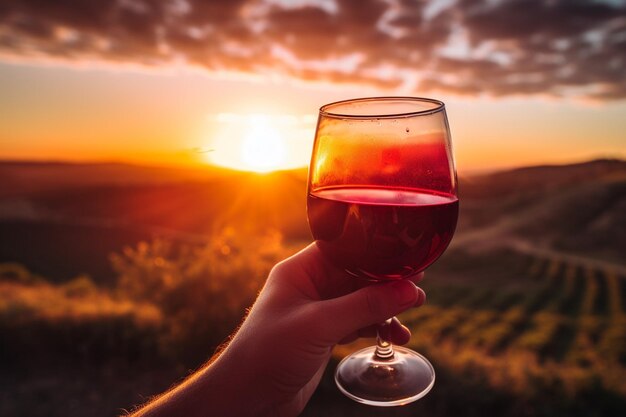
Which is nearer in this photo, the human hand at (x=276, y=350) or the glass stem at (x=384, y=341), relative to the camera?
the human hand at (x=276, y=350)

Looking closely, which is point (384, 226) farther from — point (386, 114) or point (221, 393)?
point (221, 393)

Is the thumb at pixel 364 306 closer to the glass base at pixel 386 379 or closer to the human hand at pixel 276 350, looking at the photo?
the human hand at pixel 276 350

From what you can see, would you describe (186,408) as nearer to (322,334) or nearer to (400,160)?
(322,334)

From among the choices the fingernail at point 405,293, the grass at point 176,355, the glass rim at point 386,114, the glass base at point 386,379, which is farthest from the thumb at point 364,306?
the grass at point 176,355

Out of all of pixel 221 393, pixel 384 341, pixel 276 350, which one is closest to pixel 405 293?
pixel 384 341

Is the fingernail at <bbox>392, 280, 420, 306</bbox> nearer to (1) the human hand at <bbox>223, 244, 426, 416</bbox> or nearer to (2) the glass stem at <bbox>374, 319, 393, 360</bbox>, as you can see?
(1) the human hand at <bbox>223, 244, 426, 416</bbox>

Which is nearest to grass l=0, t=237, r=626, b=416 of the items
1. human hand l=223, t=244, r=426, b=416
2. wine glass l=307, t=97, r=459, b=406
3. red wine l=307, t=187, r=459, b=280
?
human hand l=223, t=244, r=426, b=416

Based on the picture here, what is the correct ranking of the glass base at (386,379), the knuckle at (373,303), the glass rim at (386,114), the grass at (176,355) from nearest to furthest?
1. the glass rim at (386,114)
2. the knuckle at (373,303)
3. the glass base at (386,379)
4. the grass at (176,355)
